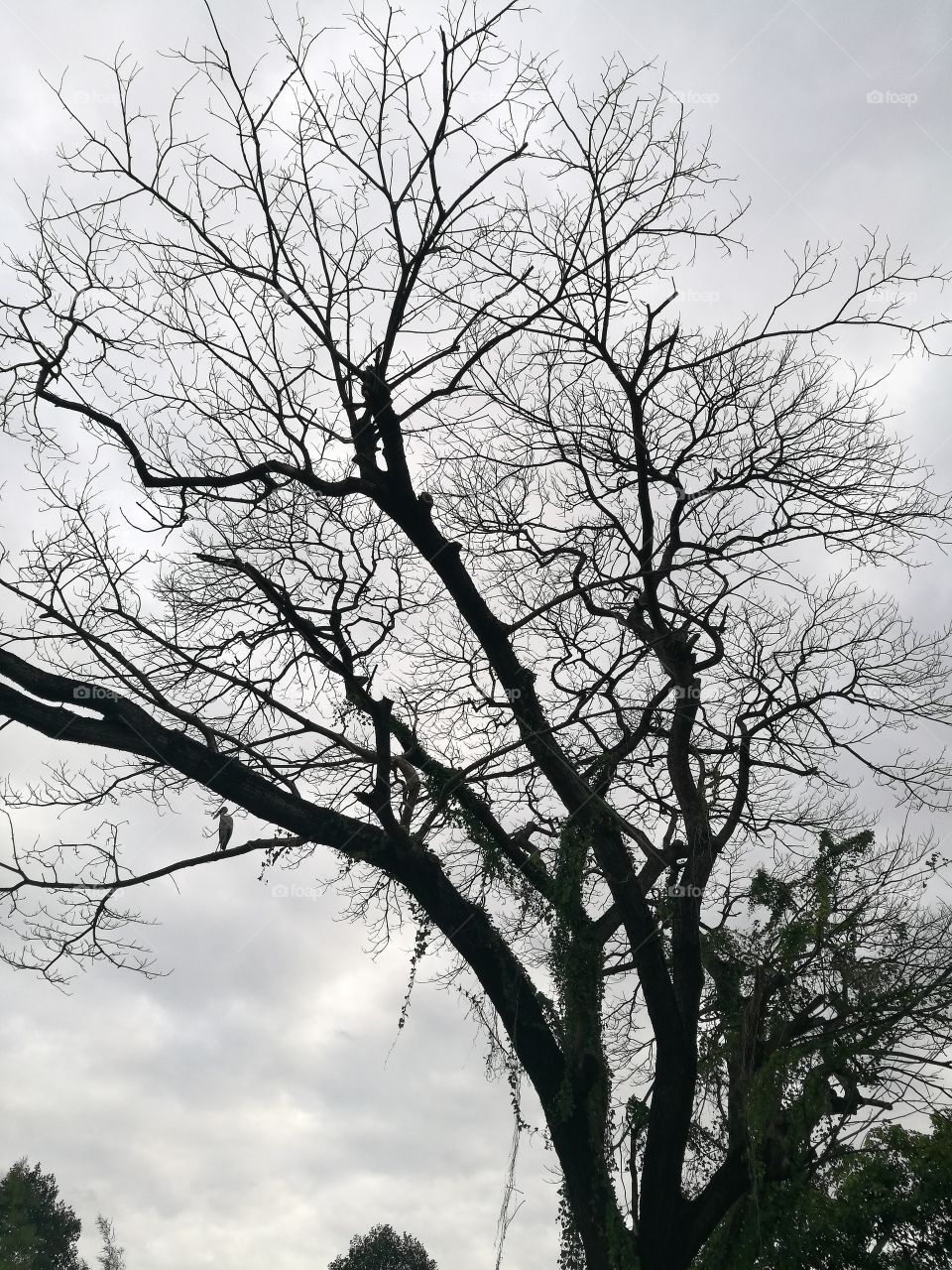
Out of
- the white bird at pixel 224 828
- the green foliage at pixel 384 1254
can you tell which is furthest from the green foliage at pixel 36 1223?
the white bird at pixel 224 828

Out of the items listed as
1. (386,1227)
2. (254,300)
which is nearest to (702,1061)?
(254,300)

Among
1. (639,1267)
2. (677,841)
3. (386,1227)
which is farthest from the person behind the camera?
(386,1227)

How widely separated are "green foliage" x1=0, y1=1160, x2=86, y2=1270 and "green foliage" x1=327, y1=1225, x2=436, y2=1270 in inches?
317

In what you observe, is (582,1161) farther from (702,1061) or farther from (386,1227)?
(386,1227)

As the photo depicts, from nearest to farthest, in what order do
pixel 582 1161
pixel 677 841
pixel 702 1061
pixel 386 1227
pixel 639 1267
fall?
pixel 639 1267 < pixel 582 1161 < pixel 702 1061 < pixel 677 841 < pixel 386 1227

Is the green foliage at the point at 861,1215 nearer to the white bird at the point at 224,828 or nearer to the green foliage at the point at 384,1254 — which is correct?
the white bird at the point at 224,828

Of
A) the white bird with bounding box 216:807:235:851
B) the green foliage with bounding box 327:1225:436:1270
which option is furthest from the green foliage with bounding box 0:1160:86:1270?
the white bird with bounding box 216:807:235:851

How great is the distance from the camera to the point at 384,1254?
24797 mm

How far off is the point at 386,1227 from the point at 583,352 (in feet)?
85.0

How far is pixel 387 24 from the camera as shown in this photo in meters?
6.06

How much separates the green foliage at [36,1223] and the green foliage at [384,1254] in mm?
8053

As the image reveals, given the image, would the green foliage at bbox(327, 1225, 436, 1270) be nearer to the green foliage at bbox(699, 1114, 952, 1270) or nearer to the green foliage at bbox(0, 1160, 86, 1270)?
the green foliage at bbox(0, 1160, 86, 1270)

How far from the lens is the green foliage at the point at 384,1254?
2461 cm

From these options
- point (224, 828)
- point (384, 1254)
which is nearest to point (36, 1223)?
point (384, 1254)
